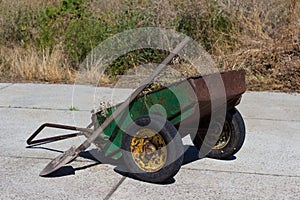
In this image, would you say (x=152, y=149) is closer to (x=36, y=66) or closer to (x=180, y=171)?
(x=180, y=171)

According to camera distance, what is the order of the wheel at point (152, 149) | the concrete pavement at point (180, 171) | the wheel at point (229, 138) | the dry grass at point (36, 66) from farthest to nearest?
the dry grass at point (36, 66) → the wheel at point (229, 138) → the concrete pavement at point (180, 171) → the wheel at point (152, 149)

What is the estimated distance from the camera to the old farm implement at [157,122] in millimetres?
4449

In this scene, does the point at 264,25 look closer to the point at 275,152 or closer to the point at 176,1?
the point at 176,1

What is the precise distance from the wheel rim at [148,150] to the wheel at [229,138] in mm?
810

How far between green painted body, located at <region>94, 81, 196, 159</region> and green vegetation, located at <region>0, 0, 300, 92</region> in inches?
173

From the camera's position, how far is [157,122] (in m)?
4.48

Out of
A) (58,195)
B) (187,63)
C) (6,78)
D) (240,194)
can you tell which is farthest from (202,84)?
(6,78)

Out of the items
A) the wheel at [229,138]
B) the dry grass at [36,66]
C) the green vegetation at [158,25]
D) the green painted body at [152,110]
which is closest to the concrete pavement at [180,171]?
the wheel at [229,138]

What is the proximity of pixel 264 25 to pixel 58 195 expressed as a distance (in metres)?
6.07

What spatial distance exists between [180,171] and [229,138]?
1.87ft

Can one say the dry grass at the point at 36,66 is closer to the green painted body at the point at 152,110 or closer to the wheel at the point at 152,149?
the green painted body at the point at 152,110

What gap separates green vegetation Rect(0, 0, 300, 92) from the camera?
924 cm

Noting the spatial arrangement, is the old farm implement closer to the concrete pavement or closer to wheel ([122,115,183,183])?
wheel ([122,115,183,183])

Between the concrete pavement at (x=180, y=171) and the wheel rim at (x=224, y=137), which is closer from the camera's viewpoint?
the concrete pavement at (x=180, y=171)
